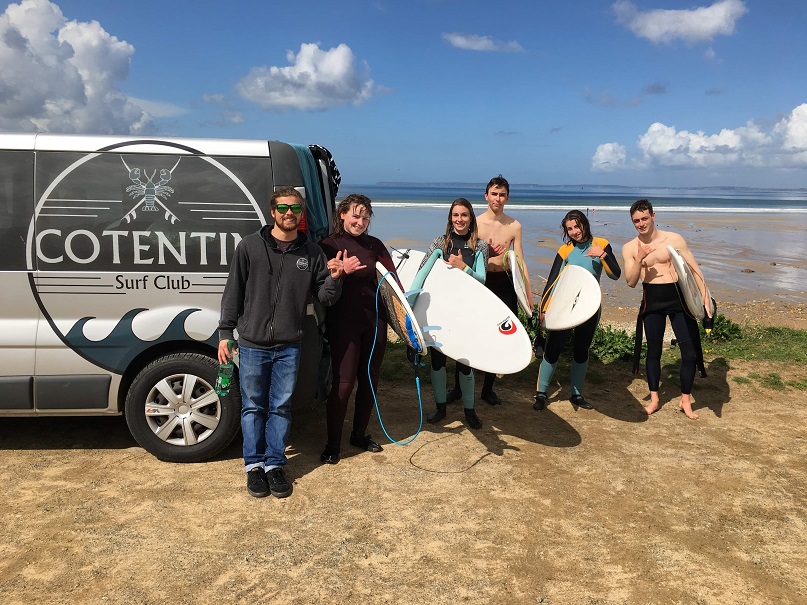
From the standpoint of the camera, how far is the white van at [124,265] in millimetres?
3857

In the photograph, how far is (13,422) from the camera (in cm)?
489

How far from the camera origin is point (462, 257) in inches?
198

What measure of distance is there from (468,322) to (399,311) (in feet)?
2.61

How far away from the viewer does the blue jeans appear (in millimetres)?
3869

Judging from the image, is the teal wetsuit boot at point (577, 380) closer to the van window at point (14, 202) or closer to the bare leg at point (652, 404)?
the bare leg at point (652, 404)

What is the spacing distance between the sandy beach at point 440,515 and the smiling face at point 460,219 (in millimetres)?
1695

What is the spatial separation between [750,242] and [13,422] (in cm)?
2284

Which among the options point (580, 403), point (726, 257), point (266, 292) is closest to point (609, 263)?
point (580, 403)

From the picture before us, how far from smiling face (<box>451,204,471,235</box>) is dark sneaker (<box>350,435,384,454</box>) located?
1.88m

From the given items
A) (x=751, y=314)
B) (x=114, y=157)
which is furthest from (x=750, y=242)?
Answer: (x=114, y=157)

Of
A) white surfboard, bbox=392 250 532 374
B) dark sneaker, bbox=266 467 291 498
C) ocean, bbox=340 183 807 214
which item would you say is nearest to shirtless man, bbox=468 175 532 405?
white surfboard, bbox=392 250 532 374

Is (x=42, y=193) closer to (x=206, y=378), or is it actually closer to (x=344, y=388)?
(x=206, y=378)

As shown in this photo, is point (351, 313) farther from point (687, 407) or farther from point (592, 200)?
point (592, 200)

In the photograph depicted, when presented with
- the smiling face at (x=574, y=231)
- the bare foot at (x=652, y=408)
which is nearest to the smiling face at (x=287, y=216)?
the smiling face at (x=574, y=231)
